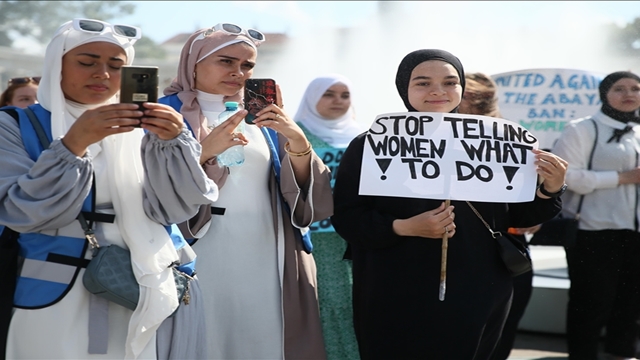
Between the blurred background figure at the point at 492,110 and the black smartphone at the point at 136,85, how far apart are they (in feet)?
8.26

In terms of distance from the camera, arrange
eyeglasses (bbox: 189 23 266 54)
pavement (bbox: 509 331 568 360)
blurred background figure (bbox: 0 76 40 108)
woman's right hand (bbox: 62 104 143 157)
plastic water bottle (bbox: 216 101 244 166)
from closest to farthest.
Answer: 1. woman's right hand (bbox: 62 104 143 157)
2. plastic water bottle (bbox: 216 101 244 166)
3. eyeglasses (bbox: 189 23 266 54)
4. blurred background figure (bbox: 0 76 40 108)
5. pavement (bbox: 509 331 568 360)

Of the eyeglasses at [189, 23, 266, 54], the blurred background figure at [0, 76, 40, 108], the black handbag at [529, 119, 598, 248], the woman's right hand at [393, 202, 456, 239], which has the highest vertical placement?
the eyeglasses at [189, 23, 266, 54]

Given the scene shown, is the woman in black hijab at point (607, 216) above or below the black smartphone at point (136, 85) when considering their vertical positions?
below

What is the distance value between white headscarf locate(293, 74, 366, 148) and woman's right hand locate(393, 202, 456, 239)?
1.92 m

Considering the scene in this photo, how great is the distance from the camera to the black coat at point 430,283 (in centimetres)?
348

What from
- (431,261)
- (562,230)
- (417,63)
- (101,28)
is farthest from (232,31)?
(562,230)

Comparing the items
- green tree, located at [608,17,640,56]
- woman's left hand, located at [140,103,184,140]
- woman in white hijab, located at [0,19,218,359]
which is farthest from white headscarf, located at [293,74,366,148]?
woman's left hand, located at [140,103,184,140]

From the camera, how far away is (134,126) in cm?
264

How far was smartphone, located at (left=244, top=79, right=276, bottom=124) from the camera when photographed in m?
3.42

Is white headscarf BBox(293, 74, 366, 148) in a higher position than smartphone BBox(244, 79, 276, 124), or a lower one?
lower

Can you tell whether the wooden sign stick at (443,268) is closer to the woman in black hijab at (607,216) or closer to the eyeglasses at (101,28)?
the eyeglasses at (101,28)

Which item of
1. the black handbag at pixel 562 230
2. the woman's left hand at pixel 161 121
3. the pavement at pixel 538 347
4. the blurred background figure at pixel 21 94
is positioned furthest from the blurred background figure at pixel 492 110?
the blurred background figure at pixel 21 94

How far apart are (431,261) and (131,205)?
1248 mm

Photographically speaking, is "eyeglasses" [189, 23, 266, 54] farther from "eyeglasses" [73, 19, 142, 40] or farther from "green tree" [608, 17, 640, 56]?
"green tree" [608, 17, 640, 56]
